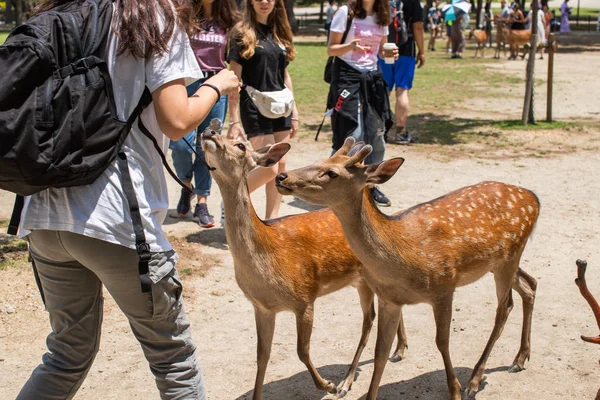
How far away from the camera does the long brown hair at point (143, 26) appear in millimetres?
2666

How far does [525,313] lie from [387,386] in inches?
38.0

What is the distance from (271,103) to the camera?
6.41 metres

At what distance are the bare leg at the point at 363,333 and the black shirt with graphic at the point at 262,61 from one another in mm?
2490

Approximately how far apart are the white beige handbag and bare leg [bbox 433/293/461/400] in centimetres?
277

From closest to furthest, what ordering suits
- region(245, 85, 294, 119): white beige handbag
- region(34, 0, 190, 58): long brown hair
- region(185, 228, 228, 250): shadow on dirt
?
region(34, 0, 190, 58): long brown hair < region(245, 85, 294, 119): white beige handbag < region(185, 228, 228, 250): shadow on dirt

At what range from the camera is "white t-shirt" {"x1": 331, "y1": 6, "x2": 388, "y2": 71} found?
7496 millimetres

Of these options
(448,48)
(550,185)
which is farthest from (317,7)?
(550,185)

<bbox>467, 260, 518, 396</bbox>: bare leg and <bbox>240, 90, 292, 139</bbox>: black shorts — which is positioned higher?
<bbox>240, 90, 292, 139</bbox>: black shorts

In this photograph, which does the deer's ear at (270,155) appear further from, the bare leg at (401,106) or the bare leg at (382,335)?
the bare leg at (401,106)

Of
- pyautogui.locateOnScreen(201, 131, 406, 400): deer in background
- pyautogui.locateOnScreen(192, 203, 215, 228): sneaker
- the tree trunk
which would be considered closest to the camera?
pyautogui.locateOnScreen(201, 131, 406, 400): deer in background

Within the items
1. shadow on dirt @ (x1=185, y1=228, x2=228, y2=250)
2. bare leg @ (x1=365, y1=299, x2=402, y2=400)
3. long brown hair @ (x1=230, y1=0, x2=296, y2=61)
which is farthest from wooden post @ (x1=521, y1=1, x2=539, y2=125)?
bare leg @ (x1=365, y1=299, x2=402, y2=400)

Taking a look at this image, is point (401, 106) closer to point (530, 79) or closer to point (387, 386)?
point (530, 79)

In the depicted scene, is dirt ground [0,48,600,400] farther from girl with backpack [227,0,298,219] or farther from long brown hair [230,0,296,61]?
long brown hair [230,0,296,61]

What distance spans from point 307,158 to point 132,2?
731 centimetres
